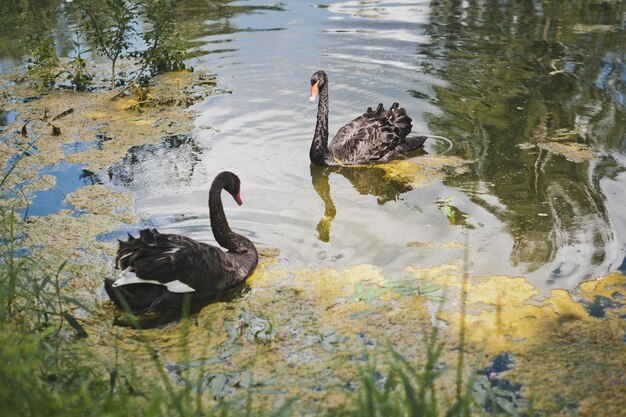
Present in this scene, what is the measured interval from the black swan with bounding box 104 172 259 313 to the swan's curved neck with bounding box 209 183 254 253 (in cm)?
16

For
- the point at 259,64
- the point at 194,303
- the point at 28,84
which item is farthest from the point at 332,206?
the point at 28,84

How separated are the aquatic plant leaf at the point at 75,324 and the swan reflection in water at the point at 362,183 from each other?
6.07 feet

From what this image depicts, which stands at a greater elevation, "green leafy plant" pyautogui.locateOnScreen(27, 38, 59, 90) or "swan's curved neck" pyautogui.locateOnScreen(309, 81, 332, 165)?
"green leafy plant" pyautogui.locateOnScreen(27, 38, 59, 90)

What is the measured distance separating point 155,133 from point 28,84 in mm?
2321

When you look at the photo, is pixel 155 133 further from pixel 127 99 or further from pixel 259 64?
pixel 259 64

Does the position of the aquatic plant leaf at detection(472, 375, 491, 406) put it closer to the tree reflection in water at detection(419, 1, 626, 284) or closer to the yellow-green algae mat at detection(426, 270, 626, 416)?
the yellow-green algae mat at detection(426, 270, 626, 416)

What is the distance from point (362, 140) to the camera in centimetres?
569

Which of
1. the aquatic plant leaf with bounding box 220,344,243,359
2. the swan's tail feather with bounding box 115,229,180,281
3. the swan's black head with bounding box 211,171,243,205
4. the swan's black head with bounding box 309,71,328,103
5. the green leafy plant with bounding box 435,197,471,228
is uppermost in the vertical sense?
the swan's black head with bounding box 309,71,328,103

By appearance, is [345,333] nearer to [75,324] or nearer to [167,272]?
[167,272]

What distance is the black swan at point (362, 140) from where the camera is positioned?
5617 mm

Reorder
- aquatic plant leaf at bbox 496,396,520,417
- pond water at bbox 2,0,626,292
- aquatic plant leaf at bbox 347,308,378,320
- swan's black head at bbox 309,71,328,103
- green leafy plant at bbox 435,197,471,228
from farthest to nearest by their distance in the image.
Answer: swan's black head at bbox 309,71,328,103 → green leafy plant at bbox 435,197,471,228 → pond water at bbox 2,0,626,292 → aquatic plant leaf at bbox 347,308,378,320 → aquatic plant leaf at bbox 496,396,520,417

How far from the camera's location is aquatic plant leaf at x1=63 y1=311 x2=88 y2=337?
2979 millimetres

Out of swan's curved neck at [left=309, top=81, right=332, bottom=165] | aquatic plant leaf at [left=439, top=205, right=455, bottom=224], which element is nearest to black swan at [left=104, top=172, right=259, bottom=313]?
aquatic plant leaf at [left=439, top=205, right=455, bottom=224]

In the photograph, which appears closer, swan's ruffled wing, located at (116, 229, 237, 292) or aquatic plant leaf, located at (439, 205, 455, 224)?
swan's ruffled wing, located at (116, 229, 237, 292)
